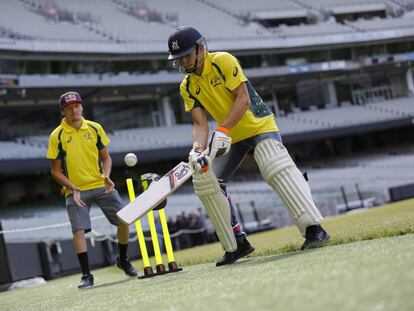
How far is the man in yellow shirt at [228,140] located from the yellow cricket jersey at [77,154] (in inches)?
76.2


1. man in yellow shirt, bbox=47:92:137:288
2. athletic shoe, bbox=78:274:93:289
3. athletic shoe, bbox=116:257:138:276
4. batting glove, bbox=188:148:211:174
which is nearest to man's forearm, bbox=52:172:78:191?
man in yellow shirt, bbox=47:92:137:288

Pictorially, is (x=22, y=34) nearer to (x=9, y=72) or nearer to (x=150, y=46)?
(x=9, y=72)

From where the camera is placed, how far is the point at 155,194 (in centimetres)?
529

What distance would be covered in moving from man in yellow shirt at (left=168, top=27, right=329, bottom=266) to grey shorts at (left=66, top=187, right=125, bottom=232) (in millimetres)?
1871

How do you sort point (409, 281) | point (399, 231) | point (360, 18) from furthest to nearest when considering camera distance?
point (360, 18)
point (399, 231)
point (409, 281)

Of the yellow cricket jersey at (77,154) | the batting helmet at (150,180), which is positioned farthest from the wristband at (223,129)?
the yellow cricket jersey at (77,154)

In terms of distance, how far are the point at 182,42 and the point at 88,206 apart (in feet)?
8.77

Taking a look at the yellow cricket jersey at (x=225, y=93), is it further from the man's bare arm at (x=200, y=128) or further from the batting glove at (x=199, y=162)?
the batting glove at (x=199, y=162)

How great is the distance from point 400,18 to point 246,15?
1138 centimetres

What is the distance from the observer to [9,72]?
3356cm

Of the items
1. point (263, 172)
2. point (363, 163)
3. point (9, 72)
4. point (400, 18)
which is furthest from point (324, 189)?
point (263, 172)

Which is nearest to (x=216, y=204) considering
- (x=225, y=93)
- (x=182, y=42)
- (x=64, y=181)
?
(x=225, y=93)

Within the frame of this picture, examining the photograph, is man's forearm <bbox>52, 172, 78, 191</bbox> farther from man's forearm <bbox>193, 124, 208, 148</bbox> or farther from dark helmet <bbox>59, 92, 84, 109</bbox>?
man's forearm <bbox>193, 124, 208, 148</bbox>

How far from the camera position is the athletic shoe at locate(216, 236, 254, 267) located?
5.75 meters
